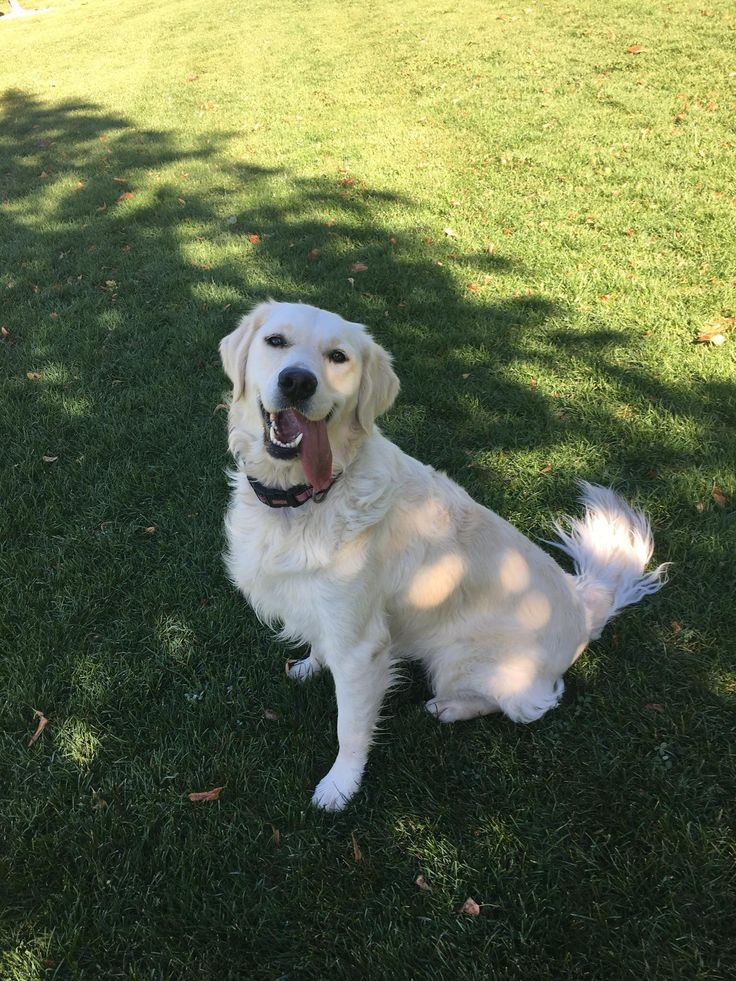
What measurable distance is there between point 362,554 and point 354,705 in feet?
1.94

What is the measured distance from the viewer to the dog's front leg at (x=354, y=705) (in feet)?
7.74

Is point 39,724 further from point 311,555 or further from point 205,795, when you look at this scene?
point 311,555

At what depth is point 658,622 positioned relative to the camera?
2.97 metres

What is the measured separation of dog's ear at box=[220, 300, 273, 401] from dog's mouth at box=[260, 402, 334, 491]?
25 centimetres

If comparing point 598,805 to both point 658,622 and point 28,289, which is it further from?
point 28,289

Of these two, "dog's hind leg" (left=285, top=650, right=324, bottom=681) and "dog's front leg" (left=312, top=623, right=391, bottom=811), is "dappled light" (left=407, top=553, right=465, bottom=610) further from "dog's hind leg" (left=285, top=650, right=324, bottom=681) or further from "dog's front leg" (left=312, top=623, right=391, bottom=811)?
"dog's hind leg" (left=285, top=650, right=324, bottom=681)

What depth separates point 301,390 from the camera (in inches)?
84.0

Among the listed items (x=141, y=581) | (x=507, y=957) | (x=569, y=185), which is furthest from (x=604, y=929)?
(x=569, y=185)

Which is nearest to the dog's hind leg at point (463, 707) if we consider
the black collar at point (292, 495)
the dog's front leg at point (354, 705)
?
the dog's front leg at point (354, 705)

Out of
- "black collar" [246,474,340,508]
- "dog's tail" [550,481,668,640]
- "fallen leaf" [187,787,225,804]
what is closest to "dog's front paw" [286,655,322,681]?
"fallen leaf" [187,787,225,804]

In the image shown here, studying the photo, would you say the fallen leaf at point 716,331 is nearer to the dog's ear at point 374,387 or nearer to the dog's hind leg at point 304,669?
the dog's ear at point 374,387

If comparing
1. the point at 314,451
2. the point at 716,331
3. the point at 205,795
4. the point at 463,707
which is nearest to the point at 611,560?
the point at 463,707

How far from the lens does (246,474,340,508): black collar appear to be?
2.28 meters

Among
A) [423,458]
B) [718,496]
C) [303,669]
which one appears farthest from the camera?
[423,458]
